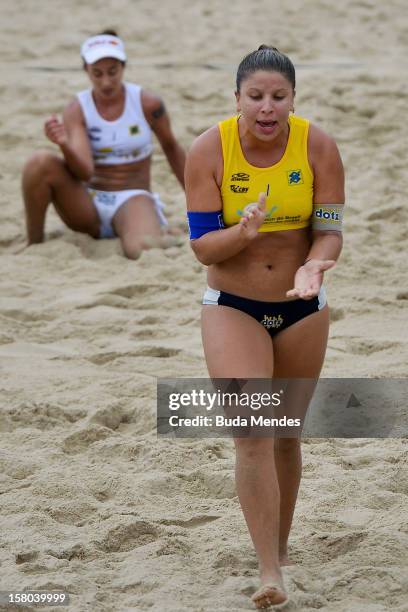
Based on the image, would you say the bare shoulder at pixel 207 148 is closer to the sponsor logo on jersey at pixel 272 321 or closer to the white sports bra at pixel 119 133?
the sponsor logo on jersey at pixel 272 321

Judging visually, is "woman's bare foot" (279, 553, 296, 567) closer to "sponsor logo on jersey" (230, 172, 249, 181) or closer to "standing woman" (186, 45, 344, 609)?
"standing woman" (186, 45, 344, 609)

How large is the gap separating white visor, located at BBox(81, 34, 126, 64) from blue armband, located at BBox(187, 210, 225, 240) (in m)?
3.61

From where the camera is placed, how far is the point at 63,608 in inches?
126

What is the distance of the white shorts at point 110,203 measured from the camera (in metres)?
6.82

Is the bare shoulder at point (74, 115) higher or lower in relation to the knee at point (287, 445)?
higher

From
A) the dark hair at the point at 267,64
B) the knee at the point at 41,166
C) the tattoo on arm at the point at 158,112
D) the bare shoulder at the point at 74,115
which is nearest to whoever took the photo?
the dark hair at the point at 267,64

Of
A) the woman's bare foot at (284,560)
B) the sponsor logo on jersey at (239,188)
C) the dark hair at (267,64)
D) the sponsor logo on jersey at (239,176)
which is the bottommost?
the woman's bare foot at (284,560)

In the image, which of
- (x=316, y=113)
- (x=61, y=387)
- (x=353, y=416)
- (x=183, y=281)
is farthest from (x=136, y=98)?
(x=353, y=416)

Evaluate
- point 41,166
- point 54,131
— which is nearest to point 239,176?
point 54,131

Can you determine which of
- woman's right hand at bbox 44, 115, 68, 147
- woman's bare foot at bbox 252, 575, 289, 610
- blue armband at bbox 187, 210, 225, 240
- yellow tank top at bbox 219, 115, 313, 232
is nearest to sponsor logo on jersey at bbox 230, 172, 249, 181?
yellow tank top at bbox 219, 115, 313, 232

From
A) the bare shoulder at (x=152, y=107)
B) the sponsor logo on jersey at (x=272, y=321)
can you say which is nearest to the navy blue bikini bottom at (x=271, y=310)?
the sponsor logo on jersey at (x=272, y=321)

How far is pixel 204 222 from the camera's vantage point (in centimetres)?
326

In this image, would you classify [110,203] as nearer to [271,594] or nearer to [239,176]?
[239,176]

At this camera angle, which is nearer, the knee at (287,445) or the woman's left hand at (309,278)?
the woman's left hand at (309,278)
